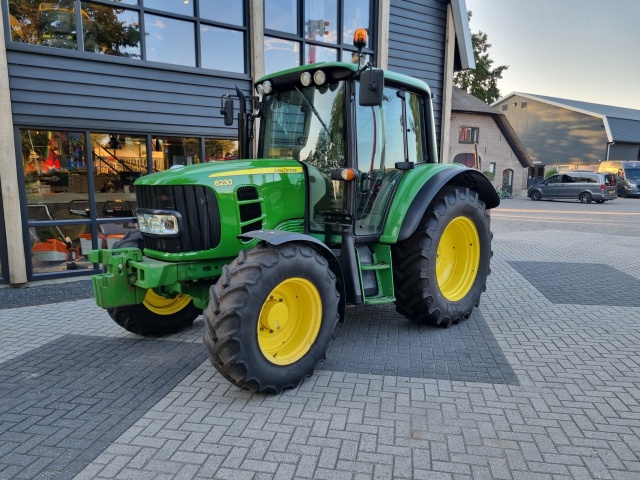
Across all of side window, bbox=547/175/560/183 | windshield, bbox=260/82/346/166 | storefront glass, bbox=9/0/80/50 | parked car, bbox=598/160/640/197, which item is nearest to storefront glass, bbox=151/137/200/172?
storefront glass, bbox=9/0/80/50

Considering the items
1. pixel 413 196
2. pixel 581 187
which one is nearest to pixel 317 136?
pixel 413 196

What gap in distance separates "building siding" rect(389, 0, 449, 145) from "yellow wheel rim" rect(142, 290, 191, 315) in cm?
719

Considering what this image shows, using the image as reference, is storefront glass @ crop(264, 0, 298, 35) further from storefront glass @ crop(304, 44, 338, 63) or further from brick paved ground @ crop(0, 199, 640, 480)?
brick paved ground @ crop(0, 199, 640, 480)

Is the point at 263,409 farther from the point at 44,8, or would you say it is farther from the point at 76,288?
the point at 44,8

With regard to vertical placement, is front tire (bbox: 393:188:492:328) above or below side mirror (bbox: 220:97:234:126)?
below

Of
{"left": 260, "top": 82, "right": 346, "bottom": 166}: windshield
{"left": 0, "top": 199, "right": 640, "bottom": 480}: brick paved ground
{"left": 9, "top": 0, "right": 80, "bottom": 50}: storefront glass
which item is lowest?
{"left": 0, "top": 199, "right": 640, "bottom": 480}: brick paved ground

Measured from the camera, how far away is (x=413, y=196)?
14.2ft

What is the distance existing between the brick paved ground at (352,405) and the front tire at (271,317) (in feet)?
0.76

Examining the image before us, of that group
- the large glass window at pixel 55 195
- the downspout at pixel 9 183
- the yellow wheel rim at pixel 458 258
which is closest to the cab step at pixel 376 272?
the yellow wheel rim at pixel 458 258

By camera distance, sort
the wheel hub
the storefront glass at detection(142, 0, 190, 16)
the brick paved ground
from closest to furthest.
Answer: the brick paved ground
the wheel hub
the storefront glass at detection(142, 0, 190, 16)

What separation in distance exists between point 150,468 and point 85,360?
1.86 metres

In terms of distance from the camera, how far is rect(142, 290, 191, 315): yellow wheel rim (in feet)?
14.3

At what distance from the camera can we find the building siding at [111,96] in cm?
614

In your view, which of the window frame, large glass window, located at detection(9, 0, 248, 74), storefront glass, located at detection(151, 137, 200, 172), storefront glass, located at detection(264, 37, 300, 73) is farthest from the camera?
the window frame
